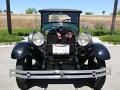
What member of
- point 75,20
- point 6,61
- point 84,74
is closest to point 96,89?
point 84,74

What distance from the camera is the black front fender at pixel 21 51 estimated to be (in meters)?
8.18

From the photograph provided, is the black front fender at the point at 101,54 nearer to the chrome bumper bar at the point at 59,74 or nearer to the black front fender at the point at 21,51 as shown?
the chrome bumper bar at the point at 59,74

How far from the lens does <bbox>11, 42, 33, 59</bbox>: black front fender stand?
8180 millimetres

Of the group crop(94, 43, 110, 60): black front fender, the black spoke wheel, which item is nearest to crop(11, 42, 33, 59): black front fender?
the black spoke wheel

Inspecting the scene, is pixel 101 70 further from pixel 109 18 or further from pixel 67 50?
pixel 109 18

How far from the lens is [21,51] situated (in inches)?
325

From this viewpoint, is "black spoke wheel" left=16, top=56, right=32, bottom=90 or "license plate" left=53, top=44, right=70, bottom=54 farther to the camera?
"license plate" left=53, top=44, right=70, bottom=54

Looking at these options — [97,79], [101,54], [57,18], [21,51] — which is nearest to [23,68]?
[21,51]

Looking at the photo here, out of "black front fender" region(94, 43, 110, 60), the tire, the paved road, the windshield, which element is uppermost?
the windshield

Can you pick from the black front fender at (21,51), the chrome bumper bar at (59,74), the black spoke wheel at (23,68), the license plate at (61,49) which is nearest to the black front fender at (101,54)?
the chrome bumper bar at (59,74)

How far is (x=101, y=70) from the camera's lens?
7.71 meters

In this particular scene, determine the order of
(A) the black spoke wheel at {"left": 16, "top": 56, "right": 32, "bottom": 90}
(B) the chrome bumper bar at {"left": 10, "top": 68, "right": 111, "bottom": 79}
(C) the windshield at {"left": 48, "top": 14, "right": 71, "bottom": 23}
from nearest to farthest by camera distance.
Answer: (B) the chrome bumper bar at {"left": 10, "top": 68, "right": 111, "bottom": 79} < (A) the black spoke wheel at {"left": 16, "top": 56, "right": 32, "bottom": 90} < (C) the windshield at {"left": 48, "top": 14, "right": 71, "bottom": 23}

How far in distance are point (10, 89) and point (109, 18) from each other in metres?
45.2

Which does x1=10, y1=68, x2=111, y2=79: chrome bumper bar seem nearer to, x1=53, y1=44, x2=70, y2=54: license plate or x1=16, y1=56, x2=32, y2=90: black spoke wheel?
x1=16, y1=56, x2=32, y2=90: black spoke wheel
